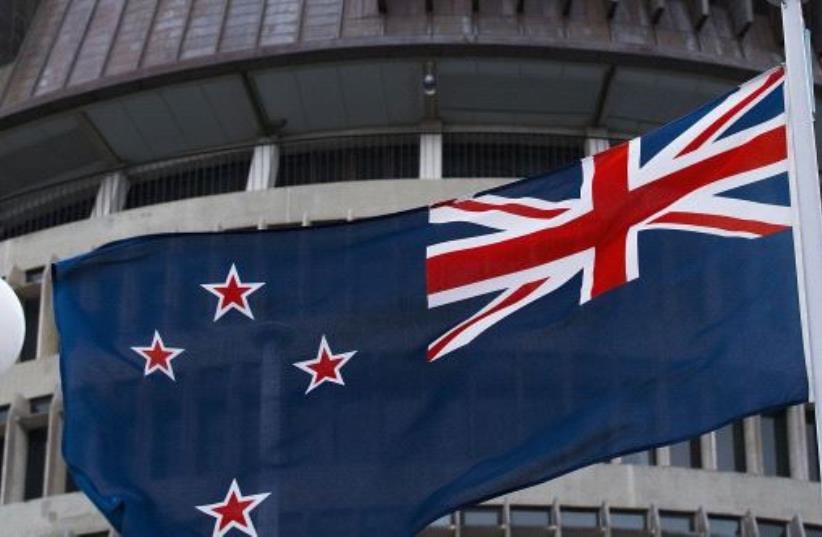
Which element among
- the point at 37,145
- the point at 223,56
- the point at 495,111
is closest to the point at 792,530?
the point at 495,111

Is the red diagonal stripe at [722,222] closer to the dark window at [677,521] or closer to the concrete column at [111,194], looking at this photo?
the dark window at [677,521]

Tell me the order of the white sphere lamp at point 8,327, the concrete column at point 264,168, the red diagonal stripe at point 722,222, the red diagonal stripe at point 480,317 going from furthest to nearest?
the concrete column at point 264,168
the red diagonal stripe at point 480,317
the red diagonal stripe at point 722,222
the white sphere lamp at point 8,327

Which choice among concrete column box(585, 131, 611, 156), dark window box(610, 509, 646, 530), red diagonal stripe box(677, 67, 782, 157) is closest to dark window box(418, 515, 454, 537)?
dark window box(610, 509, 646, 530)

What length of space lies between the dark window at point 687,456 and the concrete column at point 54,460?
11.3 metres

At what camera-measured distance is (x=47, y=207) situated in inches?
1743

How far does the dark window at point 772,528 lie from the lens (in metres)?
37.6

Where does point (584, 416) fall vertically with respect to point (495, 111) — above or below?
below

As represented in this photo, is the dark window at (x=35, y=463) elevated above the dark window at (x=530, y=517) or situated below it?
above

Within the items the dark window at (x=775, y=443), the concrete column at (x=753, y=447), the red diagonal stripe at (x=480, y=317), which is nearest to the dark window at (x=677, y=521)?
the concrete column at (x=753, y=447)

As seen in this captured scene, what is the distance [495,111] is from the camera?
42156 millimetres

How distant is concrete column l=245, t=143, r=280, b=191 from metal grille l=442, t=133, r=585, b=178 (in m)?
3.39

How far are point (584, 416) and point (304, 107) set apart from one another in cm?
2384

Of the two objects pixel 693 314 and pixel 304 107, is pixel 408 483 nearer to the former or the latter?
pixel 693 314

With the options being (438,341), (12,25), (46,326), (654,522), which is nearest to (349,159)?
(46,326)
